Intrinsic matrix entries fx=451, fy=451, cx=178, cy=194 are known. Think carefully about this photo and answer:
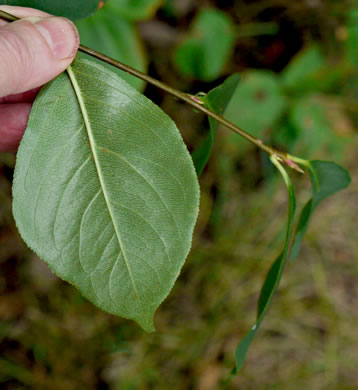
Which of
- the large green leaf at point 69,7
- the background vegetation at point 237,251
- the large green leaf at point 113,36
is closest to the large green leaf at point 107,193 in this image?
the large green leaf at point 69,7

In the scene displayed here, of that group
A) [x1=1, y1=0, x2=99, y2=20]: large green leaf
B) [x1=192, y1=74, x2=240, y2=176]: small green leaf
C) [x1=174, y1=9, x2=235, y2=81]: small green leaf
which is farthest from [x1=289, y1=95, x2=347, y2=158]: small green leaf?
[x1=1, y1=0, x2=99, y2=20]: large green leaf

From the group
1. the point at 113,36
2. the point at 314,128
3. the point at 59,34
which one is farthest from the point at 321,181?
the point at 314,128

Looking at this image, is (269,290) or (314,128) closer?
(269,290)

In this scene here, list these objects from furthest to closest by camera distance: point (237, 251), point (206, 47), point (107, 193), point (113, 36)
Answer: point (237, 251) → point (206, 47) → point (113, 36) → point (107, 193)

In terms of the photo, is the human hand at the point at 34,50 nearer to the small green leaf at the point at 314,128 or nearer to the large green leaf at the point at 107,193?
the large green leaf at the point at 107,193

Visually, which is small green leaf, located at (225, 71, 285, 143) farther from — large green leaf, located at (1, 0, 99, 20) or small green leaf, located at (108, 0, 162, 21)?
large green leaf, located at (1, 0, 99, 20)

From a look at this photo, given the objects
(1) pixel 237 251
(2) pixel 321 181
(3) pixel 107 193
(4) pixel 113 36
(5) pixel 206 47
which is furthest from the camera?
(1) pixel 237 251

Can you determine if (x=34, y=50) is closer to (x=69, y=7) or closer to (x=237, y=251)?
(x=69, y=7)
